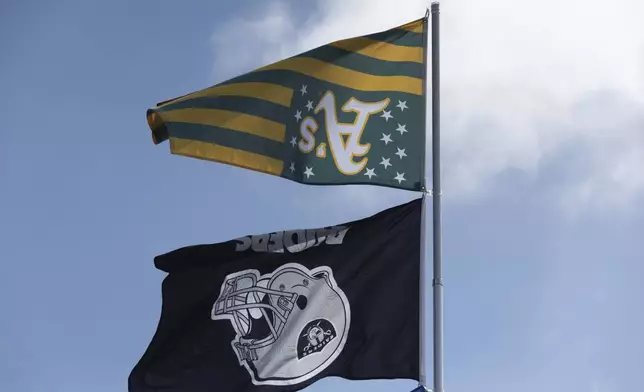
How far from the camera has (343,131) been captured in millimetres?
15672

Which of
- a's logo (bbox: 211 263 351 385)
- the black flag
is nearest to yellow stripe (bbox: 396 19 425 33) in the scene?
the black flag

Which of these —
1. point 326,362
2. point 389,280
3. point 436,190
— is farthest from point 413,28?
point 326,362

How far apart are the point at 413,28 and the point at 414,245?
324 cm

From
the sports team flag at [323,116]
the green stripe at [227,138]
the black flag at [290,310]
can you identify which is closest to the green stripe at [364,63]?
the sports team flag at [323,116]

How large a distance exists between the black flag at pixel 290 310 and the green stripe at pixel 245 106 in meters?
1.70

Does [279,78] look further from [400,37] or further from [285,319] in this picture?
[285,319]

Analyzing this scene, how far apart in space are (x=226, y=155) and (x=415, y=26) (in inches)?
129

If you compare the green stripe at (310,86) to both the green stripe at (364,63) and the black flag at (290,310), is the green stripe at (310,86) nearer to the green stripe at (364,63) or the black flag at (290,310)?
the green stripe at (364,63)

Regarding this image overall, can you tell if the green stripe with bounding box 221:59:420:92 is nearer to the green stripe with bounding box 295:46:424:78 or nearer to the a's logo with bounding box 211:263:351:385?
the green stripe with bounding box 295:46:424:78

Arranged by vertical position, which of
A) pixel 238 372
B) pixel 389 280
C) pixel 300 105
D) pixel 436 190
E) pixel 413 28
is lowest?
pixel 238 372

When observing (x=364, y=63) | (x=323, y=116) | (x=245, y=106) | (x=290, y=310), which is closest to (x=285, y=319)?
(x=290, y=310)

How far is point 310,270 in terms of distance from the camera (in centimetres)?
1538

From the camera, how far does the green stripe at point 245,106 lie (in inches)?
629

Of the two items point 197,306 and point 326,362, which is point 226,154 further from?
point 326,362
